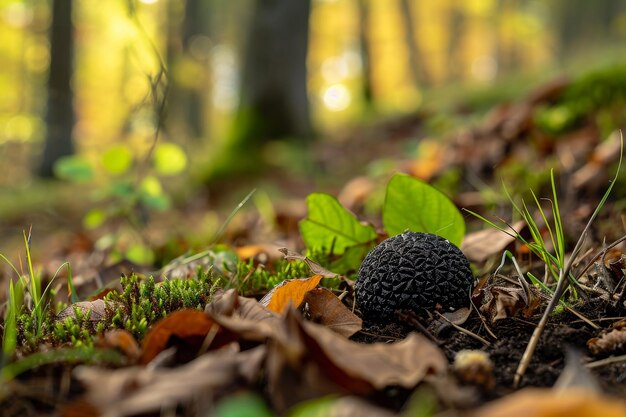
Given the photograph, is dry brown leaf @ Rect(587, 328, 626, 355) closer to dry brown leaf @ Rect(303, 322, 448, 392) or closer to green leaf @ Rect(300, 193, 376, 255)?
dry brown leaf @ Rect(303, 322, 448, 392)

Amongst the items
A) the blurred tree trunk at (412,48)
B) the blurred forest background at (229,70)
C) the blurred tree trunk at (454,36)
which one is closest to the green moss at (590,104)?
the blurred forest background at (229,70)

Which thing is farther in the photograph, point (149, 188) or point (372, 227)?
point (149, 188)

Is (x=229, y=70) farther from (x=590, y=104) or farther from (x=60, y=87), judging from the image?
(x=590, y=104)

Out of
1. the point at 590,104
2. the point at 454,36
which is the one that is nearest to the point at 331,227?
the point at 590,104

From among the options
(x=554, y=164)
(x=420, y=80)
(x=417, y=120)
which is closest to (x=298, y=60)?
(x=417, y=120)

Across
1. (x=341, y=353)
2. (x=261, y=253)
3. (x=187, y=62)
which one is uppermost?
(x=187, y=62)

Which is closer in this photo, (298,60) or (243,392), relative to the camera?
(243,392)

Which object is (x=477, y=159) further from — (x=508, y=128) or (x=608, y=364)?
(x=608, y=364)
